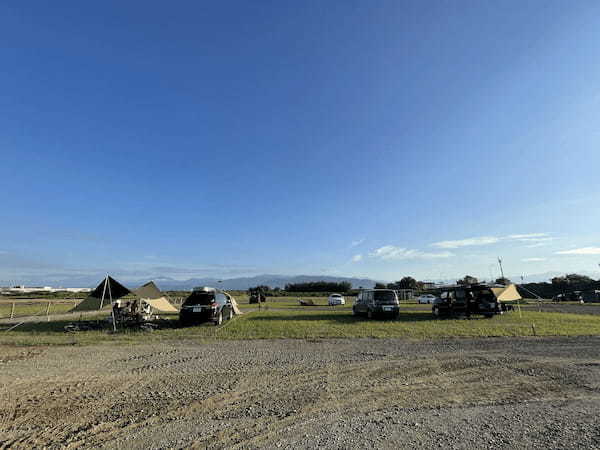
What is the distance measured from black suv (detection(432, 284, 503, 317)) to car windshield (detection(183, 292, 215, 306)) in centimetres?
1376

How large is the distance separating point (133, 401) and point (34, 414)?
1.34 metres

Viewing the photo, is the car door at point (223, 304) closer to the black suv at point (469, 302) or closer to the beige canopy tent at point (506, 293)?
the black suv at point (469, 302)

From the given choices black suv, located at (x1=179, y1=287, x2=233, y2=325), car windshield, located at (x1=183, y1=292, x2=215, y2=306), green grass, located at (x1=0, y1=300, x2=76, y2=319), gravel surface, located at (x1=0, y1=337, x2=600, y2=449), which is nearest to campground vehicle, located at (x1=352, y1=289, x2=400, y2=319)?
black suv, located at (x1=179, y1=287, x2=233, y2=325)

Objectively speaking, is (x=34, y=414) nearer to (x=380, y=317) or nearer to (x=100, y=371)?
(x=100, y=371)

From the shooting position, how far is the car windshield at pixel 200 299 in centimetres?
1711

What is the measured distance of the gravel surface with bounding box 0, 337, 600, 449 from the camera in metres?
4.32

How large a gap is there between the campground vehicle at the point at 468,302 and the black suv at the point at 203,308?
13.3m

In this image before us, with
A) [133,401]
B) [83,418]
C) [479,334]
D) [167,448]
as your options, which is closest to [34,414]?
[83,418]

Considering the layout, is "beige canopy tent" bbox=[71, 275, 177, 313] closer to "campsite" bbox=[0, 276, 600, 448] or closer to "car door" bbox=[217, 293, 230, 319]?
"car door" bbox=[217, 293, 230, 319]

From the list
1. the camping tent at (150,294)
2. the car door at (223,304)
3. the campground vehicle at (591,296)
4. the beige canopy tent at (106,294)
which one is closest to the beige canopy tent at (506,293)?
the car door at (223,304)

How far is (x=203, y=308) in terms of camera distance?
54.9ft

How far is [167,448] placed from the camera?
404 cm

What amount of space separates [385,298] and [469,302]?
5.16 meters

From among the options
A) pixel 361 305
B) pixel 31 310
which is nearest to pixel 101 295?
pixel 361 305
